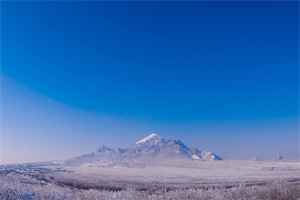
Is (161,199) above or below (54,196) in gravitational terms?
below

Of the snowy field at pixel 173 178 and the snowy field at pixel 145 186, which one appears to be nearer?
the snowy field at pixel 145 186

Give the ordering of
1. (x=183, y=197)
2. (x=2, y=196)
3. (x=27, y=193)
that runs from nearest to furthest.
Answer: (x=2, y=196)
(x=27, y=193)
(x=183, y=197)

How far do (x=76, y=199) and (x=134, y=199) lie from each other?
8.23 meters

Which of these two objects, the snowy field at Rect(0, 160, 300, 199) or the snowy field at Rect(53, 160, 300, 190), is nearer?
the snowy field at Rect(0, 160, 300, 199)

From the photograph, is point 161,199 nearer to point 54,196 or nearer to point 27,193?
point 54,196

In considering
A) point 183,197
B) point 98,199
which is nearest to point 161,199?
point 183,197

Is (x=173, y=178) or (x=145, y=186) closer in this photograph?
(x=145, y=186)

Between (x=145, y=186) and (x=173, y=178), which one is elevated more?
(x=145, y=186)

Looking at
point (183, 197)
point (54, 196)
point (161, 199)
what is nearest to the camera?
point (54, 196)

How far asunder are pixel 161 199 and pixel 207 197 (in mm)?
7345

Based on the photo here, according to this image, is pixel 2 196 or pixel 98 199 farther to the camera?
pixel 98 199

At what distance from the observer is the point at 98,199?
27.8 meters

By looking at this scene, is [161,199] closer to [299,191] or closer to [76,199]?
[76,199]

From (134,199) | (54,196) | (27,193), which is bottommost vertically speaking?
(134,199)
